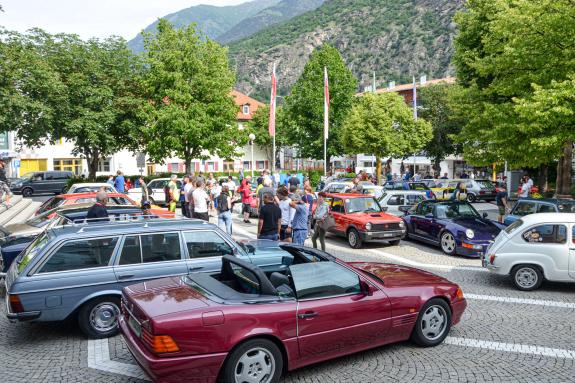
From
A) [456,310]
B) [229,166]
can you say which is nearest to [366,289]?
[456,310]

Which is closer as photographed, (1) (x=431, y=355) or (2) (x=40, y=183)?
→ (1) (x=431, y=355)

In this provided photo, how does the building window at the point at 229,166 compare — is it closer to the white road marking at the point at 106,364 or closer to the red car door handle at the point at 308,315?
the white road marking at the point at 106,364

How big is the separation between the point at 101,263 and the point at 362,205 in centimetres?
990

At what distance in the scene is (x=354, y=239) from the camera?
563 inches

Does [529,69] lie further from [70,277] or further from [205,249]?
[70,277]

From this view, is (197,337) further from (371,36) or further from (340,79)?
(371,36)

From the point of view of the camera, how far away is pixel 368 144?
39062 millimetres

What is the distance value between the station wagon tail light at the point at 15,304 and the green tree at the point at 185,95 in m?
23.9

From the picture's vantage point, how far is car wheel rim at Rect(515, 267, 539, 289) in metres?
9.20

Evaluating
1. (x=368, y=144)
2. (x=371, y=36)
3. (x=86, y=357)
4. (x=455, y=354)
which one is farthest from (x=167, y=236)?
(x=371, y=36)

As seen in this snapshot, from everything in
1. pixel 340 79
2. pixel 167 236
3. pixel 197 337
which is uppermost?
pixel 340 79

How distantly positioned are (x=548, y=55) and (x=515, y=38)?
113 centimetres

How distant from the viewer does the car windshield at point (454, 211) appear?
547 inches

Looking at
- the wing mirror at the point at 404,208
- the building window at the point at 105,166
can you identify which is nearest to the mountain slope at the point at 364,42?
the building window at the point at 105,166
